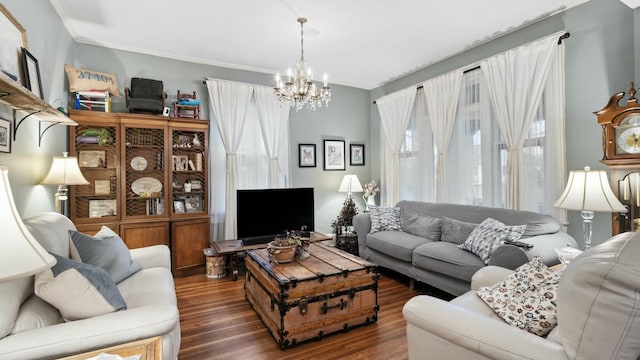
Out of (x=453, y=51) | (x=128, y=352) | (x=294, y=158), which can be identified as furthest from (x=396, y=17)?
(x=128, y=352)

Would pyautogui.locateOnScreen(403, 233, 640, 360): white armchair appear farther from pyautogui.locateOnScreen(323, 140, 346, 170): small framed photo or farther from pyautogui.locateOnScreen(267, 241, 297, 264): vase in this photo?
pyautogui.locateOnScreen(323, 140, 346, 170): small framed photo

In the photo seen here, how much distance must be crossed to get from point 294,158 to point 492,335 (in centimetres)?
404

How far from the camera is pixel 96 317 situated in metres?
1.45

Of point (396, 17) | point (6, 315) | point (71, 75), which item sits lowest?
point (6, 315)

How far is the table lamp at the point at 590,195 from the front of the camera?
205 cm

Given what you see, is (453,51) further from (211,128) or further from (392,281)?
(211,128)

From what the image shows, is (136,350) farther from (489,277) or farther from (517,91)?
(517,91)

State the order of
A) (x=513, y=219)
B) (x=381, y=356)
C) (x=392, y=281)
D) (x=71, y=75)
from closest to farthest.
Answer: (x=381, y=356) → (x=513, y=219) → (x=71, y=75) → (x=392, y=281)

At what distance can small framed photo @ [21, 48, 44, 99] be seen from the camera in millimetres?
2137

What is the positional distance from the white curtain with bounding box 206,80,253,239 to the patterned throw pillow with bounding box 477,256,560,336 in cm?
341

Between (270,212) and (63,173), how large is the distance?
7.47 feet

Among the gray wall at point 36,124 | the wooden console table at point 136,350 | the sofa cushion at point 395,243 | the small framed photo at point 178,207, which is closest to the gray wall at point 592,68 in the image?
the sofa cushion at point 395,243

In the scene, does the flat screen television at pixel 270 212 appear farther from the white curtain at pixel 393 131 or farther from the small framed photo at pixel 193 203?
the white curtain at pixel 393 131

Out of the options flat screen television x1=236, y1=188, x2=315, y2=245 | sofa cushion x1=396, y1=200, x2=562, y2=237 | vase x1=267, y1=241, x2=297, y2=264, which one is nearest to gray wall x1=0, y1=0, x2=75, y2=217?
vase x1=267, y1=241, x2=297, y2=264
